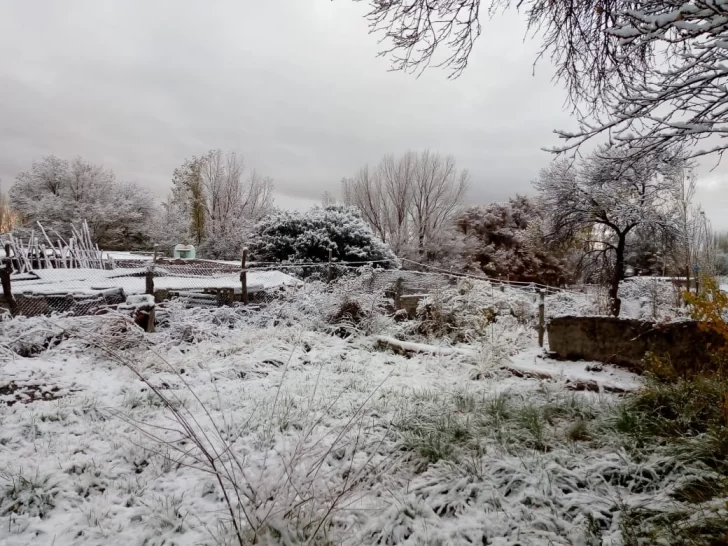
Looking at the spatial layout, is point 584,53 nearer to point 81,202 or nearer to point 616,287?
point 616,287

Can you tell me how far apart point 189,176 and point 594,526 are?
88.9 feet

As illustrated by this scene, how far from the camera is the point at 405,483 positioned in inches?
78.1

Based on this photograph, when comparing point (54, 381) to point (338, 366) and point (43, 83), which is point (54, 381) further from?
point (43, 83)

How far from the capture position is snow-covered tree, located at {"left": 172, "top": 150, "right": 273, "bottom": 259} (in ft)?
75.0

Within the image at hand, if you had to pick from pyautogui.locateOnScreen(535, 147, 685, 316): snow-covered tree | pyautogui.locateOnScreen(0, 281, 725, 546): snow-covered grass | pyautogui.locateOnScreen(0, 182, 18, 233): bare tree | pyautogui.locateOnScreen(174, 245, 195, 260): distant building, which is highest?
pyautogui.locateOnScreen(0, 182, 18, 233): bare tree

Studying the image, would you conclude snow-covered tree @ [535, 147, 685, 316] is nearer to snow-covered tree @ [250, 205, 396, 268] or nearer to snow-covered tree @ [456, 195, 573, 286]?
snow-covered tree @ [250, 205, 396, 268]

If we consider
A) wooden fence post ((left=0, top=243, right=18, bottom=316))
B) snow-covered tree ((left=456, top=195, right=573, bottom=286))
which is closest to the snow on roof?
wooden fence post ((left=0, top=243, right=18, bottom=316))

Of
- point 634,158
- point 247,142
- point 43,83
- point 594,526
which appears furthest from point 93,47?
point 247,142

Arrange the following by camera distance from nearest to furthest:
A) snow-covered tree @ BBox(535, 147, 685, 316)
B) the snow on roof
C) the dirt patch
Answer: the dirt patch, the snow on roof, snow-covered tree @ BBox(535, 147, 685, 316)

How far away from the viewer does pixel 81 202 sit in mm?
19734

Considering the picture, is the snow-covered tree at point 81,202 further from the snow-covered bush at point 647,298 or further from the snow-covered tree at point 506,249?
the snow-covered bush at point 647,298

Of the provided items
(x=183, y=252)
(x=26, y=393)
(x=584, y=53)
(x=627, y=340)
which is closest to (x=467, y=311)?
(x=627, y=340)

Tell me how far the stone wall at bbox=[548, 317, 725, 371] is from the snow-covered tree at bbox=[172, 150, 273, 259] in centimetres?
1987

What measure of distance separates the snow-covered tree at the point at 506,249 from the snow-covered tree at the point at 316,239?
350 inches
